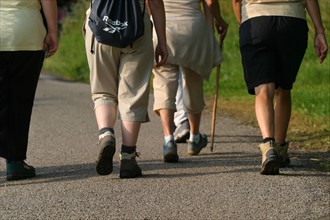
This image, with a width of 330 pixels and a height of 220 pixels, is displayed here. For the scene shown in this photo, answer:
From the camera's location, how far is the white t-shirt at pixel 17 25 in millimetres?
7430

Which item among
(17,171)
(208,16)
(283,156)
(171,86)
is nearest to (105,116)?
(17,171)

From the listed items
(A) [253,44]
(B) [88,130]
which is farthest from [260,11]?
(B) [88,130]

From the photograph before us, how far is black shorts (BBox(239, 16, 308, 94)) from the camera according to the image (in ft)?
24.3

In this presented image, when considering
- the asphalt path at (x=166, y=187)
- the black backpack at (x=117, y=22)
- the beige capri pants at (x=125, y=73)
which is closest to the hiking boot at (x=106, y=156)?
the asphalt path at (x=166, y=187)

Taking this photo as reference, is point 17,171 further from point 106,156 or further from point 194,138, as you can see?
point 194,138

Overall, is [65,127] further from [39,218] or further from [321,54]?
[39,218]

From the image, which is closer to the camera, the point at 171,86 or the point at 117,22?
the point at 117,22

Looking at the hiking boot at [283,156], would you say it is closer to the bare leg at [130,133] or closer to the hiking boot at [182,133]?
the bare leg at [130,133]

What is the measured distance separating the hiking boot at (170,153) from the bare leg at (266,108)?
0.98 meters

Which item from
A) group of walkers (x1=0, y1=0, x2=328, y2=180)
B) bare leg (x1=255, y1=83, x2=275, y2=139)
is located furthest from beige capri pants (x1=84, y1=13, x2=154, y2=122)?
bare leg (x1=255, y1=83, x2=275, y2=139)

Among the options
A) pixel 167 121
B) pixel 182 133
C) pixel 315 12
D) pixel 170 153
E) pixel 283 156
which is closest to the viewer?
pixel 315 12

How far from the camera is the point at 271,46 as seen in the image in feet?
24.4

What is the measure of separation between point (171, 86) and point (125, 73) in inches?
45.0

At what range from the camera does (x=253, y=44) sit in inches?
294
